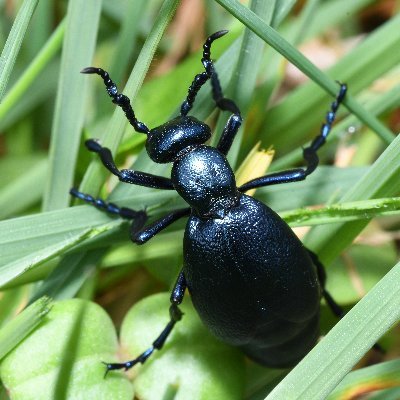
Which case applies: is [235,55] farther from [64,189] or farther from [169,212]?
[64,189]

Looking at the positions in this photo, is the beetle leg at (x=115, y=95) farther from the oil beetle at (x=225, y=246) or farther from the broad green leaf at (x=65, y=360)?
the broad green leaf at (x=65, y=360)

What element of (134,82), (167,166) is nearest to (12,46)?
(134,82)

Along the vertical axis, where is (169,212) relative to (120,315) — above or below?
above

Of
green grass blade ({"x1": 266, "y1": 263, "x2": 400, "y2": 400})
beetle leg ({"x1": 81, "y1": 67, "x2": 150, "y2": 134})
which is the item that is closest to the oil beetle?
beetle leg ({"x1": 81, "y1": 67, "x2": 150, "y2": 134})

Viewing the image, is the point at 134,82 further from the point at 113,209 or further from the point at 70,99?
the point at 113,209

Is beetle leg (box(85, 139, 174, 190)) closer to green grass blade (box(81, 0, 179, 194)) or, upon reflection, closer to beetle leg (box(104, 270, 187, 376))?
green grass blade (box(81, 0, 179, 194))

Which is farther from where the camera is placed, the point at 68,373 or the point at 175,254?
the point at 175,254

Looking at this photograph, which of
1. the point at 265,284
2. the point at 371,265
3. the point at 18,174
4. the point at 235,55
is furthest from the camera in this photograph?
the point at 18,174

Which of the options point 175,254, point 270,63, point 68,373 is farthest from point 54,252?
point 270,63

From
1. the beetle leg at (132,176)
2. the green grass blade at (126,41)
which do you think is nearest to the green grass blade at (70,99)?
the beetle leg at (132,176)
